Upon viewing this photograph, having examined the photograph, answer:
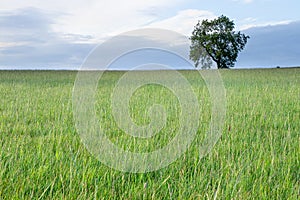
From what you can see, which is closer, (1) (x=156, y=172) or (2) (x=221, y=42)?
(1) (x=156, y=172)

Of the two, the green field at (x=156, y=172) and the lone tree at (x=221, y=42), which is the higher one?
the lone tree at (x=221, y=42)

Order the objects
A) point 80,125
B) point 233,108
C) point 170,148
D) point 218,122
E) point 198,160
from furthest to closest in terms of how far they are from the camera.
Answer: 1. point 233,108
2. point 218,122
3. point 80,125
4. point 170,148
5. point 198,160

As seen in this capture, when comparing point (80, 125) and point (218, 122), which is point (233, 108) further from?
point (80, 125)

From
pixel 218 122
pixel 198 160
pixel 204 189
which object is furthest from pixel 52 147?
pixel 218 122

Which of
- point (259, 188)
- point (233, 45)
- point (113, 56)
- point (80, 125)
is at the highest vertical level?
point (233, 45)

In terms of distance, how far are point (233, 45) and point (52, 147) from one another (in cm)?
3790

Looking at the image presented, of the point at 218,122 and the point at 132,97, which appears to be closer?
the point at 218,122

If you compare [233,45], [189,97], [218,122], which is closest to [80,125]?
[218,122]

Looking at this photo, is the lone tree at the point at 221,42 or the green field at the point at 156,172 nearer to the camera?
the green field at the point at 156,172

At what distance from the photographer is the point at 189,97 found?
9.27 m

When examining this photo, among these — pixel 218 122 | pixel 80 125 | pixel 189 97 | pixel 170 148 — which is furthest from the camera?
pixel 189 97

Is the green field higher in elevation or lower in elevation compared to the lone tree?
lower

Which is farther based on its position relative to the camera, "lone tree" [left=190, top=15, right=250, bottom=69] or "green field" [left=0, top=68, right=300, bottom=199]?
"lone tree" [left=190, top=15, right=250, bottom=69]

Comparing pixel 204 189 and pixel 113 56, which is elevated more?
pixel 113 56
